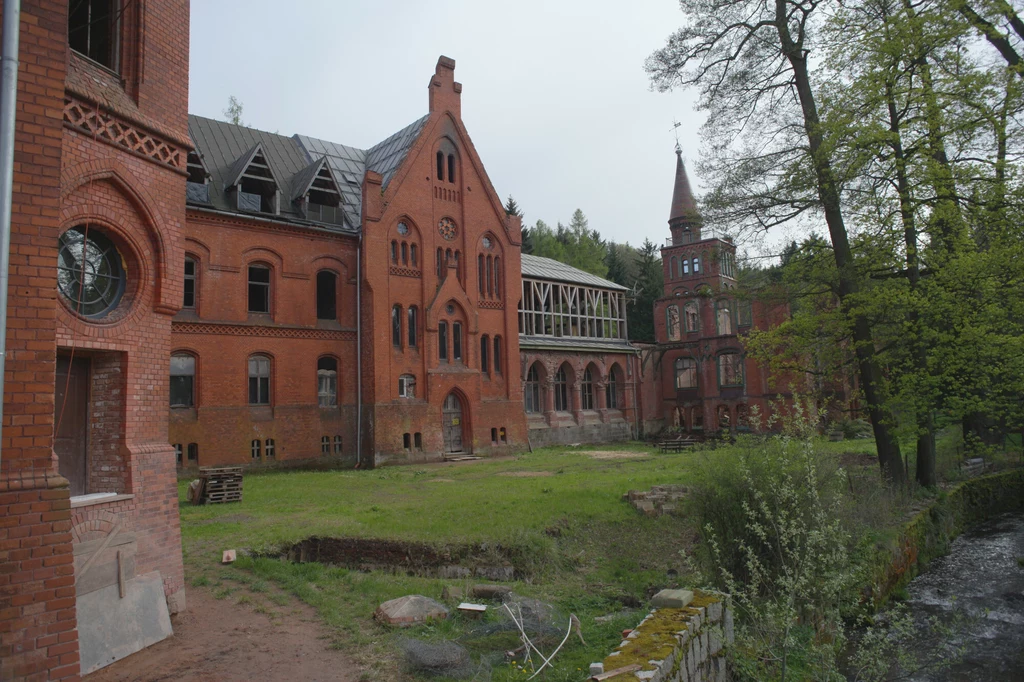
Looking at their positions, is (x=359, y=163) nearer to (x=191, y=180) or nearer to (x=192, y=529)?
(x=191, y=180)

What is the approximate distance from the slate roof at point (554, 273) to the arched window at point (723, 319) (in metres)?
5.61

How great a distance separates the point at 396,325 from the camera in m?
24.5

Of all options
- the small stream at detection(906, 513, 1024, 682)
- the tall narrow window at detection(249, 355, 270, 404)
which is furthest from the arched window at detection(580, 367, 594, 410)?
the small stream at detection(906, 513, 1024, 682)

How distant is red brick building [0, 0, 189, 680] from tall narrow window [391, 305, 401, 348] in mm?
16390

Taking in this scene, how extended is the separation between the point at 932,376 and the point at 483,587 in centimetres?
978

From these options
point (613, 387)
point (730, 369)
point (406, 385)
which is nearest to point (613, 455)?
point (406, 385)

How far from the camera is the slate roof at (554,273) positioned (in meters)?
32.7

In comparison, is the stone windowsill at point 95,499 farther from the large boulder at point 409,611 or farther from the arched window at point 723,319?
the arched window at point 723,319

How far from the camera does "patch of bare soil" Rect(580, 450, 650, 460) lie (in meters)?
25.1

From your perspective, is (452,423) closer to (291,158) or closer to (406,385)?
(406,385)

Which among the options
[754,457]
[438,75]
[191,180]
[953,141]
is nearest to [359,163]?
[438,75]

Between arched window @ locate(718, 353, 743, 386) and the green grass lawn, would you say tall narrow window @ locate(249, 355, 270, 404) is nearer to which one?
the green grass lawn

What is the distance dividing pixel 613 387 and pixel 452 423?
1246cm

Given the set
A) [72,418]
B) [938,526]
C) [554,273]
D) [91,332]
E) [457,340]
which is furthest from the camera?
[554,273]
